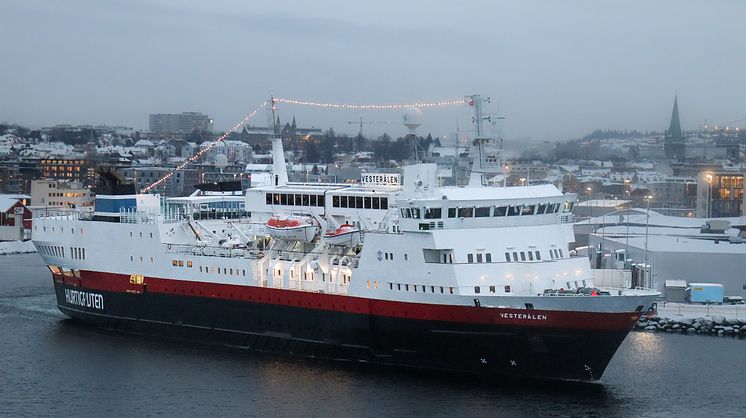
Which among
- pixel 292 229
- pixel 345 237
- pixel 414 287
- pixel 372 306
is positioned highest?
pixel 292 229

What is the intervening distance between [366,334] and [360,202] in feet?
11.9

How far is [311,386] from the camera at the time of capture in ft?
81.7

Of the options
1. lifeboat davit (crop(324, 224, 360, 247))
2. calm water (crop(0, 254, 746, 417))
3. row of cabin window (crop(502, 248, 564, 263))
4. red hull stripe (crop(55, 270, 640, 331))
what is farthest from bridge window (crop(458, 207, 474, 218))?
calm water (crop(0, 254, 746, 417))

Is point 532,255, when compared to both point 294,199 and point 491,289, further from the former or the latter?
point 294,199

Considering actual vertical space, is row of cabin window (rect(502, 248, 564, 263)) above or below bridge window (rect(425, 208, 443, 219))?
below

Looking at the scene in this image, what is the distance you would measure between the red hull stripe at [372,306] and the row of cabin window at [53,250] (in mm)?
1337

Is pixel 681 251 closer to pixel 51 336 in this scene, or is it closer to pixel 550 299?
pixel 550 299

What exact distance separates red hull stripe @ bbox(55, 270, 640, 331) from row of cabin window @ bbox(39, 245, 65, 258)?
1337mm

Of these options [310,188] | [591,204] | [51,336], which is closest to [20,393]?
[51,336]

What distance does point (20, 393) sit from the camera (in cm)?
2466

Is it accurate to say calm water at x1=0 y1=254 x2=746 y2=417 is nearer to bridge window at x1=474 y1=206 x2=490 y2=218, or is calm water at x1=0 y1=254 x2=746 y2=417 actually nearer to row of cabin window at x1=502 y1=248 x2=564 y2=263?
row of cabin window at x1=502 y1=248 x2=564 y2=263

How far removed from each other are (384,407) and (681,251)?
1841 cm

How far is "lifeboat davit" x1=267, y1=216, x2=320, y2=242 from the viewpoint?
91.8ft

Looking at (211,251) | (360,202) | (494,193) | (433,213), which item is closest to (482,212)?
(494,193)
